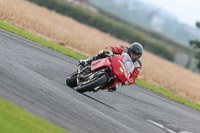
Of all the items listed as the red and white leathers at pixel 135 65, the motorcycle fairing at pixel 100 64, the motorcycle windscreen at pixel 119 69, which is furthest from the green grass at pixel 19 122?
the red and white leathers at pixel 135 65

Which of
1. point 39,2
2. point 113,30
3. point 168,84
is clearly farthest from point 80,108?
point 113,30

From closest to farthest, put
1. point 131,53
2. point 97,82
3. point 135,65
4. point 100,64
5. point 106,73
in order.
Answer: point 97,82
point 106,73
point 100,64
point 131,53
point 135,65

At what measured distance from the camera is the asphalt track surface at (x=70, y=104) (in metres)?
7.30

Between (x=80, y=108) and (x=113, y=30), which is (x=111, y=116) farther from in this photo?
(x=113, y=30)

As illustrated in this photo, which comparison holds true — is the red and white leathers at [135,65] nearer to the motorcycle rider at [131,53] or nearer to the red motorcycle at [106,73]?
the motorcycle rider at [131,53]

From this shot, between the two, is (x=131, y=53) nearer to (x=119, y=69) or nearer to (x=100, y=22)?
(x=119, y=69)

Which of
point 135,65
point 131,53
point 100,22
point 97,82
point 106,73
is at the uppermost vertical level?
point 131,53

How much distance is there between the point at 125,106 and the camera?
36.5 feet

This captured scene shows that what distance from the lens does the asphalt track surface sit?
7301 mm

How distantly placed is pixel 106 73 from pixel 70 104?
4.95 ft

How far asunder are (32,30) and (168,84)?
27.1 feet

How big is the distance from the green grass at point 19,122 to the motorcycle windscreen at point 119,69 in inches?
140

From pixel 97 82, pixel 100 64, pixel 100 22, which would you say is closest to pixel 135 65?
pixel 100 64

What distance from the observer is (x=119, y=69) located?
9.61 metres
